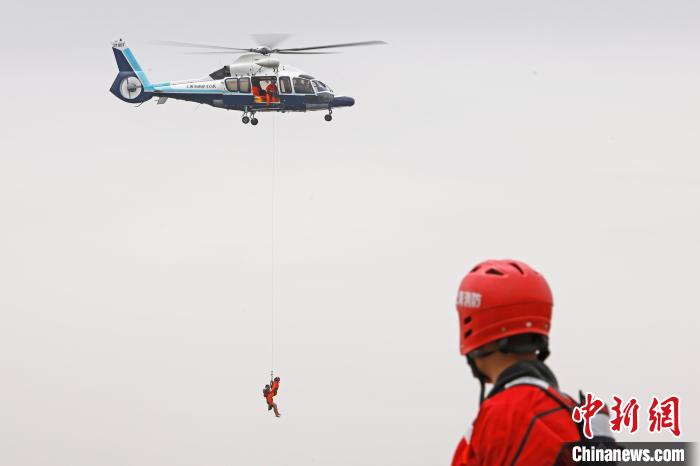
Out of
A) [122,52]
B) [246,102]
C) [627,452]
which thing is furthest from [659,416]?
[122,52]

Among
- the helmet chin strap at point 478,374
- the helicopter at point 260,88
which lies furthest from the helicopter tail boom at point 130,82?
the helmet chin strap at point 478,374

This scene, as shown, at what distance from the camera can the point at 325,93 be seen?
5378 centimetres

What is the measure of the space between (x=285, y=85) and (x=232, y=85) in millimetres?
2289

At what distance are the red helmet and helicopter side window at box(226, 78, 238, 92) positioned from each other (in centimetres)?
4547

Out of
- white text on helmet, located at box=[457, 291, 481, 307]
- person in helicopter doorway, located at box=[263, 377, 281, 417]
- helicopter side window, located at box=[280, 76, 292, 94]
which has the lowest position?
white text on helmet, located at box=[457, 291, 481, 307]

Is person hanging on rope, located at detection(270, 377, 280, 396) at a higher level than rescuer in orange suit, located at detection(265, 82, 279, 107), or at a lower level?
lower

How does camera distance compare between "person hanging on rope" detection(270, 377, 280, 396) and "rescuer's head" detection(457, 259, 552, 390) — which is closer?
"rescuer's head" detection(457, 259, 552, 390)

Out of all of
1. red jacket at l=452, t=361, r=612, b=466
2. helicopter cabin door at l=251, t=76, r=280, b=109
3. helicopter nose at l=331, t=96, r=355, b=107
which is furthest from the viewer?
helicopter nose at l=331, t=96, r=355, b=107

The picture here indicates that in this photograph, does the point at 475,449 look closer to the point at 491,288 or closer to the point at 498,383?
the point at 498,383

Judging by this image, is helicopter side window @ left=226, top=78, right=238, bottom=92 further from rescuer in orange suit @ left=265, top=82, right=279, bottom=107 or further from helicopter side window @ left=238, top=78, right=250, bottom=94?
rescuer in orange suit @ left=265, top=82, right=279, bottom=107

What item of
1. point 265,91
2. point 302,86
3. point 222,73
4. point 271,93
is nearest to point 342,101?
point 302,86

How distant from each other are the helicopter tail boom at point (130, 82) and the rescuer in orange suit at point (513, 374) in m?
50.1

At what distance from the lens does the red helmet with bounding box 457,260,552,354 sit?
749 cm

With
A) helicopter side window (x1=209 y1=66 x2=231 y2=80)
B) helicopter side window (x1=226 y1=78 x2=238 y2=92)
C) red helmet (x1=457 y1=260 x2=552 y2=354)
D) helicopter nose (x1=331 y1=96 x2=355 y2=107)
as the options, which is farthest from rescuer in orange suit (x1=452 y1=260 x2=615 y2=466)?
helicopter nose (x1=331 y1=96 x2=355 y2=107)
